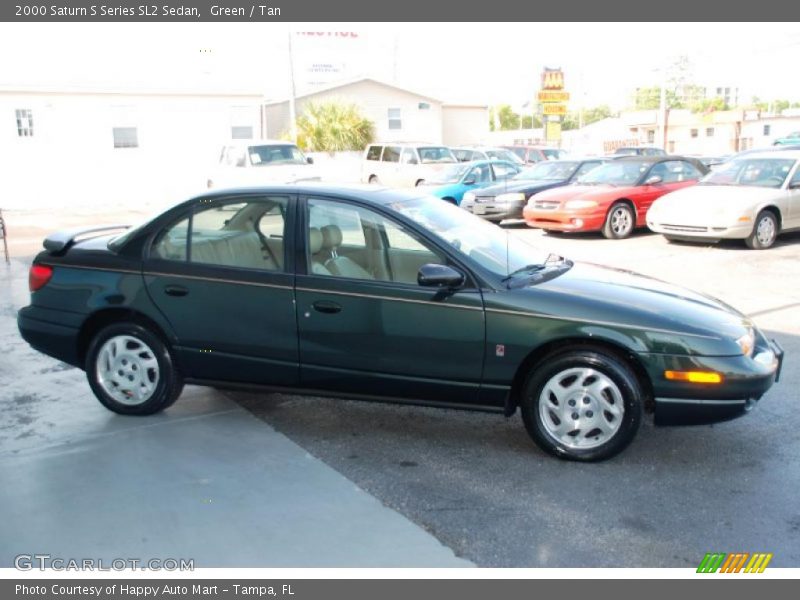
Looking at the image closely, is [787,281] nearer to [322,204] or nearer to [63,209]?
[322,204]

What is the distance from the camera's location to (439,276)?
468 cm

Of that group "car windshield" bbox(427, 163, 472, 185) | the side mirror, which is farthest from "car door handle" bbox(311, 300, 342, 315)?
"car windshield" bbox(427, 163, 472, 185)

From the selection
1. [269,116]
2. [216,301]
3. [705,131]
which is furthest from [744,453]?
[705,131]

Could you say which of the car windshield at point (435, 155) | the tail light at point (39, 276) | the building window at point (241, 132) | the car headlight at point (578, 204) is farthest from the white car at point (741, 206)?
the building window at point (241, 132)

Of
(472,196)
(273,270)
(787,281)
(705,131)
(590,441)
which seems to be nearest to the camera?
(590,441)

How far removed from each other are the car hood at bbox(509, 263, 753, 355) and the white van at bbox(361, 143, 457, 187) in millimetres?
17690

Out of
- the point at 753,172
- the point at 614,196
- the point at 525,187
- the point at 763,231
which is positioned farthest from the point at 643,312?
the point at 525,187

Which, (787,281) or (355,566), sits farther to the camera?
(787,281)

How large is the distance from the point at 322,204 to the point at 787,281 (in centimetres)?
718

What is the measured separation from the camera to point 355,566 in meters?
3.59

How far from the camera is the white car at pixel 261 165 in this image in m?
19.7

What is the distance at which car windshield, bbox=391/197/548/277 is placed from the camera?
5.01 meters

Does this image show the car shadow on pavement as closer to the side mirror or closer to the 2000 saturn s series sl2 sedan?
the 2000 saturn s series sl2 sedan

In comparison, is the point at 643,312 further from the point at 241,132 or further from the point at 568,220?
the point at 241,132
